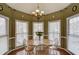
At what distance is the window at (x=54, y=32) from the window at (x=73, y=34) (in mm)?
140

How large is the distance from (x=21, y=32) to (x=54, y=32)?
46 centimetres

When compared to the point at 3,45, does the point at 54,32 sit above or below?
above

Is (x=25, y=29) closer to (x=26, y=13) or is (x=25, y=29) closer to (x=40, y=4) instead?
(x=26, y=13)

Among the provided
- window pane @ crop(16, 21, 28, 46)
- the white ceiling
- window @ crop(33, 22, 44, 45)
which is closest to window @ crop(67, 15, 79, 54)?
the white ceiling

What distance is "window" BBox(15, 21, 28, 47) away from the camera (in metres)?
1.59

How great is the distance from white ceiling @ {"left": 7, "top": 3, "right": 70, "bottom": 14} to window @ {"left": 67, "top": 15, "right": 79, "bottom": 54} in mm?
216

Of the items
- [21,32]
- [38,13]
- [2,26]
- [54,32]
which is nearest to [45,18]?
[38,13]

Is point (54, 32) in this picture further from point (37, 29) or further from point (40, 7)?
point (40, 7)

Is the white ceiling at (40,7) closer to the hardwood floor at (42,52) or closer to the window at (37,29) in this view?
the window at (37,29)

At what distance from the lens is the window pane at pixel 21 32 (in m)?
1.59

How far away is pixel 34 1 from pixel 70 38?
703mm

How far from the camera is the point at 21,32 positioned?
1.61 meters
